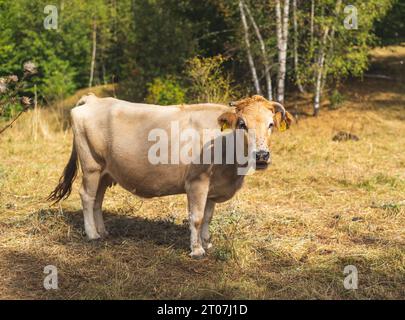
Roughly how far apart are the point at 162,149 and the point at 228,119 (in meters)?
0.96

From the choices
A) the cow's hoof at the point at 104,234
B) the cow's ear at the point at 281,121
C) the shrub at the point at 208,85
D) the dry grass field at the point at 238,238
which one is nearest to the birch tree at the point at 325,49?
the shrub at the point at 208,85

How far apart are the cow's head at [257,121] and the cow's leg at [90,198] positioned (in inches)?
75.6

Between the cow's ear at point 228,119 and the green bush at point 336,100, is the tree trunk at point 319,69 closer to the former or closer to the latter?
the green bush at point 336,100

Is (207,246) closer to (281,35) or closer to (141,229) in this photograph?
(141,229)

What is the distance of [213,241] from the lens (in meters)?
6.61

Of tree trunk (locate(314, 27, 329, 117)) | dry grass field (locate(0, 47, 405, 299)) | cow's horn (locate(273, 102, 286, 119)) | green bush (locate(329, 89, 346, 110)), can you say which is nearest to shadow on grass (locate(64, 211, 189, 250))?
dry grass field (locate(0, 47, 405, 299))

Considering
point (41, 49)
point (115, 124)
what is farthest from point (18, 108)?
point (115, 124)

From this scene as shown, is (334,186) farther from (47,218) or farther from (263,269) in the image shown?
(47,218)

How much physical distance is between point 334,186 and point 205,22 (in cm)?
1227

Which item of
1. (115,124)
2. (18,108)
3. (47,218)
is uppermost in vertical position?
(115,124)

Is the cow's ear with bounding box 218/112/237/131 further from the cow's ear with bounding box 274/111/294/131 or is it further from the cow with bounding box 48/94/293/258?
the cow's ear with bounding box 274/111/294/131

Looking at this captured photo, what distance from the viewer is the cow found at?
584 cm

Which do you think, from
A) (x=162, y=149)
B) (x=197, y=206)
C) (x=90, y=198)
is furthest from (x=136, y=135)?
(x=197, y=206)

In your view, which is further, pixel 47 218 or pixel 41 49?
pixel 41 49
